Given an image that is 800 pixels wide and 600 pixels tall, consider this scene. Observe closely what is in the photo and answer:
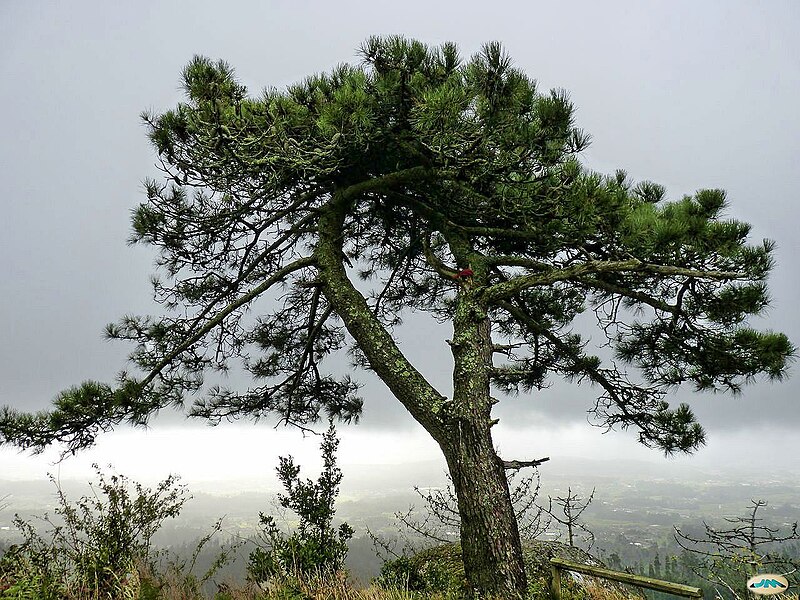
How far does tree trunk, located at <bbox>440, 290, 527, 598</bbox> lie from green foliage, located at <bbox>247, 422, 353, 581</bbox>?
1.52 meters

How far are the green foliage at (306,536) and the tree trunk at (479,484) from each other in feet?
4.99

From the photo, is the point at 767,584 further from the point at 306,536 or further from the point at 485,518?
the point at 306,536

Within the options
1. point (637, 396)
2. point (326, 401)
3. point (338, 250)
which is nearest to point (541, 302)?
point (637, 396)

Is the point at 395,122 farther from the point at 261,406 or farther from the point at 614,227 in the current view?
the point at 261,406

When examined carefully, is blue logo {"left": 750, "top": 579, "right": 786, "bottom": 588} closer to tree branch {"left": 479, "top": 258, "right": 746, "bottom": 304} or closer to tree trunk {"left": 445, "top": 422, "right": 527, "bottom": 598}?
tree trunk {"left": 445, "top": 422, "right": 527, "bottom": 598}

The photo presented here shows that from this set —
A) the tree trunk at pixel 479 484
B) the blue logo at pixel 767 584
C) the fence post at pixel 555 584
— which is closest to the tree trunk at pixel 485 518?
the tree trunk at pixel 479 484

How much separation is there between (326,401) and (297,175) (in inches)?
114

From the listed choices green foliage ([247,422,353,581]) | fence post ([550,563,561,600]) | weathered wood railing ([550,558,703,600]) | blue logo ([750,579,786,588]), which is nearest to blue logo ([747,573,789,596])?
blue logo ([750,579,786,588])

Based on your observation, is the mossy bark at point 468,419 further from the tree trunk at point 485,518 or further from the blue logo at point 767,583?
the blue logo at point 767,583

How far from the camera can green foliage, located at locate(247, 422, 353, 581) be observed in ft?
14.8

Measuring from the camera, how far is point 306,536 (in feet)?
15.9

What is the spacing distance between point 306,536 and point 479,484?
2011 millimetres

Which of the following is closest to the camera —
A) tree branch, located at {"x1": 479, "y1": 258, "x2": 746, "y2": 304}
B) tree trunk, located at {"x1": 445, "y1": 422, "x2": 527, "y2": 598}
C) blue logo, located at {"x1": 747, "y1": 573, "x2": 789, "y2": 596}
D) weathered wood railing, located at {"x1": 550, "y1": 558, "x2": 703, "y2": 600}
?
blue logo, located at {"x1": 747, "y1": 573, "x2": 789, "y2": 596}

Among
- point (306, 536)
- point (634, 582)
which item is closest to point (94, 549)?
point (306, 536)
